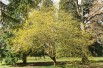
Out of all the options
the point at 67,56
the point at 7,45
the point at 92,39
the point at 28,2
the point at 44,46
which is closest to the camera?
the point at 67,56

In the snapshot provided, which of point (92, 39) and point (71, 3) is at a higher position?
point (71, 3)

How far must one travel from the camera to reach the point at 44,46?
3212cm

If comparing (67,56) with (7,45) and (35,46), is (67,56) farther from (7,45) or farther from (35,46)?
(7,45)

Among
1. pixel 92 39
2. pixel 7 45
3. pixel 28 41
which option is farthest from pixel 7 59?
pixel 92 39

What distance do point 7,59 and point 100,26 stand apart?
598 inches

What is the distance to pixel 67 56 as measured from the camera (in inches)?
1186

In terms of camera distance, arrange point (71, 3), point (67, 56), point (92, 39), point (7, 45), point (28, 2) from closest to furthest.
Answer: point (67, 56)
point (7, 45)
point (28, 2)
point (92, 39)
point (71, 3)

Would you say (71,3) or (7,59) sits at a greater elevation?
(71,3)

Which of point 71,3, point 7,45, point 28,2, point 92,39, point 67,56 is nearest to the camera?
point 67,56

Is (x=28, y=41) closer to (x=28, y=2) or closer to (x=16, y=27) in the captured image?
(x=16, y=27)

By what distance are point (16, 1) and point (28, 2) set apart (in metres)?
2.51

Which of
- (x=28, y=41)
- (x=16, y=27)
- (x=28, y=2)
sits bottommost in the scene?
(x=28, y=41)

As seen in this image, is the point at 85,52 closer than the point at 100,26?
Yes

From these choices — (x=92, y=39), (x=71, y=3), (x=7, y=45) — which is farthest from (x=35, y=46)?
(x=71, y=3)
